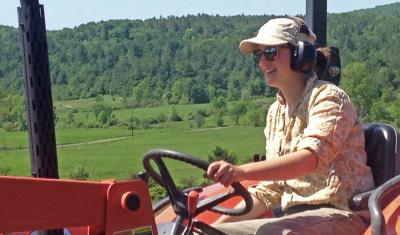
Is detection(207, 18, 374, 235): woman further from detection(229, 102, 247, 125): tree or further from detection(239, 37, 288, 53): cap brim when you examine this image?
detection(229, 102, 247, 125): tree

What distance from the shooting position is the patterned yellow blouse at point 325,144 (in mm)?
2775

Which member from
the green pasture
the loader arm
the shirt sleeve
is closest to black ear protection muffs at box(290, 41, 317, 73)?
the shirt sleeve

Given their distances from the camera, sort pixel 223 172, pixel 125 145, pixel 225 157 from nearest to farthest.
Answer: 1. pixel 223 172
2. pixel 225 157
3. pixel 125 145

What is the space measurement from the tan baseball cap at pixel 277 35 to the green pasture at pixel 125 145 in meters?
16.6

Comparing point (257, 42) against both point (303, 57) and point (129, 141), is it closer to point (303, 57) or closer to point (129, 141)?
point (303, 57)

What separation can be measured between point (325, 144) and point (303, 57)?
36 centimetres

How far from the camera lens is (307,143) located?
2.73 m

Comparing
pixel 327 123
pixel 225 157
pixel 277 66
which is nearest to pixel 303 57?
pixel 277 66

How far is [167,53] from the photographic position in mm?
24828

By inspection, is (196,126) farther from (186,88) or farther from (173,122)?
(186,88)

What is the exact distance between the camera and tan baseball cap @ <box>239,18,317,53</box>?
294 cm

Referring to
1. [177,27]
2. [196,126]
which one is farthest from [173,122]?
[177,27]

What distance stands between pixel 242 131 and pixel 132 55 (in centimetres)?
461

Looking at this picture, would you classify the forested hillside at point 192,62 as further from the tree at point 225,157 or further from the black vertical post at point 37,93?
the black vertical post at point 37,93
